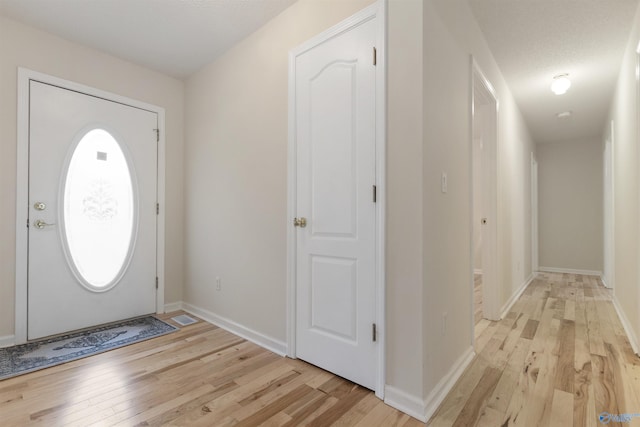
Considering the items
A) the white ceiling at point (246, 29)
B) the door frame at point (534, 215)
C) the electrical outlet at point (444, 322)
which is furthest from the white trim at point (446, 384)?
the door frame at point (534, 215)

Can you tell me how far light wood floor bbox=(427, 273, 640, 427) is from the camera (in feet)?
5.15

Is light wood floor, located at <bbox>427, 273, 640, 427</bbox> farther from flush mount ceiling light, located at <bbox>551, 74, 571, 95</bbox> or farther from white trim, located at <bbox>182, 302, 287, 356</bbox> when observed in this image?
flush mount ceiling light, located at <bbox>551, 74, 571, 95</bbox>

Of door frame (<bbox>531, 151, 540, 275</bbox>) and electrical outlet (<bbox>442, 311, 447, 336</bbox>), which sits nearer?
electrical outlet (<bbox>442, 311, 447, 336</bbox>)

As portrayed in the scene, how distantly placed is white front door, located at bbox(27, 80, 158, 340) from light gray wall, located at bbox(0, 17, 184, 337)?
12cm

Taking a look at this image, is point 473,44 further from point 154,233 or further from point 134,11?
point 154,233

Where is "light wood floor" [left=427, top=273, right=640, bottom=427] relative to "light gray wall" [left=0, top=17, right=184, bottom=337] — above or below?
below

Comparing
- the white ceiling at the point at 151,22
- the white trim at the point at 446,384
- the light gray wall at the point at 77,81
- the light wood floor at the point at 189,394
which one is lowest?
the light wood floor at the point at 189,394

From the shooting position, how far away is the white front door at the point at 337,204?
1.81 m

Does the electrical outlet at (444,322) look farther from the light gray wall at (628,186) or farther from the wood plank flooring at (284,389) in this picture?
the light gray wall at (628,186)

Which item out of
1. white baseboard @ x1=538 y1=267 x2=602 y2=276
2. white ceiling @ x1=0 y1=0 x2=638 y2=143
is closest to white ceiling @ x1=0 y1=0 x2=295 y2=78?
white ceiling @ x1=0 y1=0 x2=638 y2=143

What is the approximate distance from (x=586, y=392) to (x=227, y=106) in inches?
132
